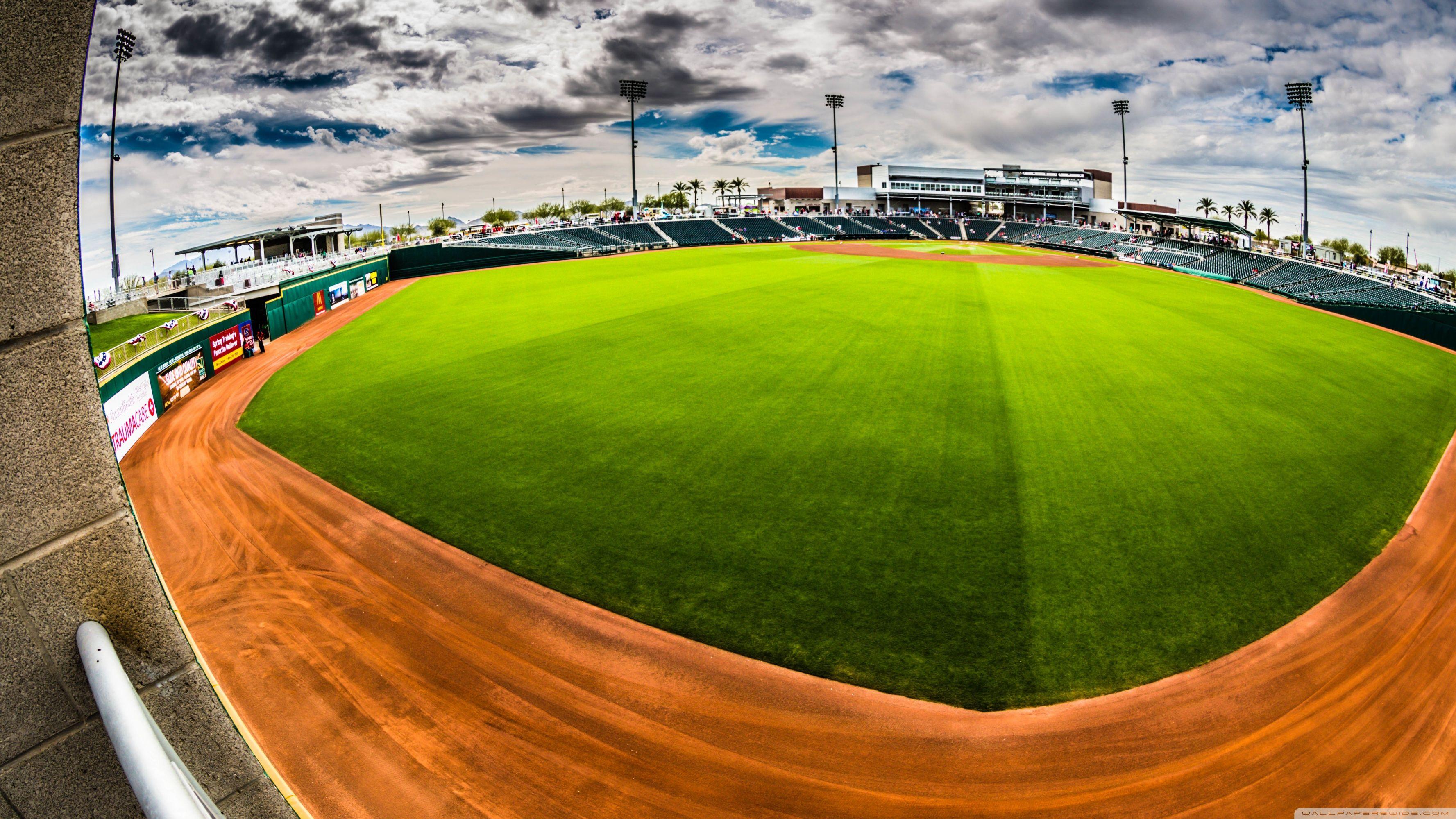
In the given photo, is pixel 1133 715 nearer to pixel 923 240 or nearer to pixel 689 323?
pixel 689 323

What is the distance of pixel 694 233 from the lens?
8719cm

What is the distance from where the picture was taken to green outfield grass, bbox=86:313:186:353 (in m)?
30.1

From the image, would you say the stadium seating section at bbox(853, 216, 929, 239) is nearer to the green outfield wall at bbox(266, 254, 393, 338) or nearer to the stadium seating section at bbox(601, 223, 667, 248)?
the stadium seating section at bbox(601, 223, 667, 248)

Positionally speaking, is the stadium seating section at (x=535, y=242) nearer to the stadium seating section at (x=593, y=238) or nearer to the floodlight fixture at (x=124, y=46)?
the stadium seating section at (x=593, y=238)

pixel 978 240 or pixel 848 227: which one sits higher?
pixel 848 227

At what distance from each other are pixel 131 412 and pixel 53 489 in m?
22.3

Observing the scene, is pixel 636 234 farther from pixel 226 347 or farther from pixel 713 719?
pixel 713 719

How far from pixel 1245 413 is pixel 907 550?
1532cm

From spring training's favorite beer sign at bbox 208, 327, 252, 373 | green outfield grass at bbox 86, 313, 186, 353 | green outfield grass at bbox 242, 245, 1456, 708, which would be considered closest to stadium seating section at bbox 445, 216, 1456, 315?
green outfield grass at bbox 242, 245, 1456, 708

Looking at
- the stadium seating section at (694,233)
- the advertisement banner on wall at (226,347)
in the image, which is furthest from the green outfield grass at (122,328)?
the stadium seating section at (694,233)

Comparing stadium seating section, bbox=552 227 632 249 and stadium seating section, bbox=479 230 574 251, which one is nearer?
stadium seating section, bbox=479 230 574 251

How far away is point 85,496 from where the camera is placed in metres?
3.36

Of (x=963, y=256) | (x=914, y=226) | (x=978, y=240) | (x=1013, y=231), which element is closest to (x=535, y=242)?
(x=963, y=256)

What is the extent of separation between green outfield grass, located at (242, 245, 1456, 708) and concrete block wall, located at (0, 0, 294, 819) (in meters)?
8.74
